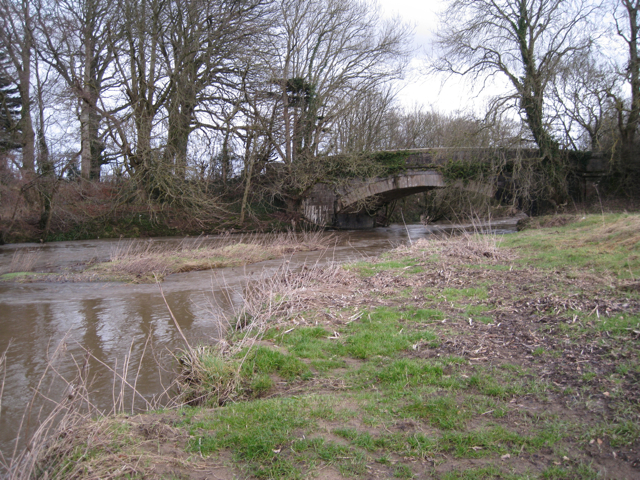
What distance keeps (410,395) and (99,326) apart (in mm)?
5835

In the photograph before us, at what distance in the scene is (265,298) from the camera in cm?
708

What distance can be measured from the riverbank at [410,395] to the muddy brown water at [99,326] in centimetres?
77

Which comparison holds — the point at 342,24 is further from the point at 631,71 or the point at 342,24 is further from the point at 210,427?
the point at 210,427

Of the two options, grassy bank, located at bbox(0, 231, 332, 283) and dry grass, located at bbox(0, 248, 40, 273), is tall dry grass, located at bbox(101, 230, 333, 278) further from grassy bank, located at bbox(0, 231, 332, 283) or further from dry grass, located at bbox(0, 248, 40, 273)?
dry grass, located at bbox(0, 248, 40, 273)

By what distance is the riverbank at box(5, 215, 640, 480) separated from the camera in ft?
9.62

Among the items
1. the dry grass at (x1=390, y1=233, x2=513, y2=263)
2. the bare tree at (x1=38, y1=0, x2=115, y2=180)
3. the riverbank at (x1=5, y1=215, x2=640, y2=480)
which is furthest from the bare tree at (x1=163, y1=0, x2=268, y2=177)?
the riverbank at (x1=5, y1=215, x2=640, y2=480)

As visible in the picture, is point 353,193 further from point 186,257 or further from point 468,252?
point 468,252

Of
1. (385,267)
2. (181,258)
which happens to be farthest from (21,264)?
(385,267)

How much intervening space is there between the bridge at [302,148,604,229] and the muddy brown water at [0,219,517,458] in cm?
974

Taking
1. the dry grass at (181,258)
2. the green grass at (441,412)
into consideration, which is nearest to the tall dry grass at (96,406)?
the green grass at (441,412)

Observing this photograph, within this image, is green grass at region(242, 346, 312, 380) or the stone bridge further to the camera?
the stone bridge

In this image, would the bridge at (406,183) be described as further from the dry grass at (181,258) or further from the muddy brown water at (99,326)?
the muddy brown water at (99,326)

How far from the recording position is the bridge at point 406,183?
19156 mm

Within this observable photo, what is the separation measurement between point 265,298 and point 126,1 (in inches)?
613
